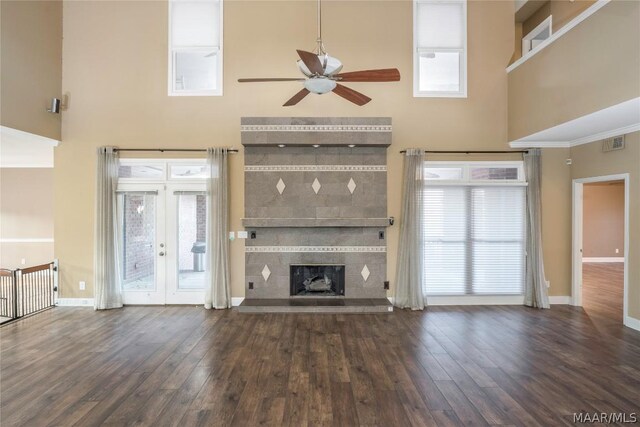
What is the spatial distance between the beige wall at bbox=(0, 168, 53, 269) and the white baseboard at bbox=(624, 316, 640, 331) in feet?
39.3

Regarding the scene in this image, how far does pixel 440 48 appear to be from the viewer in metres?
5.75

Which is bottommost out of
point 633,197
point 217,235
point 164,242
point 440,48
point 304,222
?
point 164,242

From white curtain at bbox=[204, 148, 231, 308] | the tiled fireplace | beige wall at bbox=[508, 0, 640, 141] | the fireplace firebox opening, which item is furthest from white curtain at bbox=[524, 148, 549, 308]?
white curtain at bbox=[204, 148, 231, 308]

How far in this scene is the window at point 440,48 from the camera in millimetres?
5738

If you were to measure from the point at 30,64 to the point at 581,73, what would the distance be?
8.01 metres

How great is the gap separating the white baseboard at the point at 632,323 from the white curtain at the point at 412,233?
110 inches

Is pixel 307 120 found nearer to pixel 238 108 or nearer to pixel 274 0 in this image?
pixel 238 108

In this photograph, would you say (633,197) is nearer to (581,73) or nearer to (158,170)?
(581,73)

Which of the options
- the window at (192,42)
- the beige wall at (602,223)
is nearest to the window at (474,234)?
the window at (192,42)

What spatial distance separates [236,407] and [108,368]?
1.71 metres

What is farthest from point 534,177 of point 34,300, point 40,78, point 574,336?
point 34,300

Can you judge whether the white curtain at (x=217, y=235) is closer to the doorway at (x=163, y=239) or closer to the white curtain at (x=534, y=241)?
the doorway at (x=163, y=239)

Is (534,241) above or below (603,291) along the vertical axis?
above

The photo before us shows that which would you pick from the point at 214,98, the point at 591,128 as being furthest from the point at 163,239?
the point at 591,128
